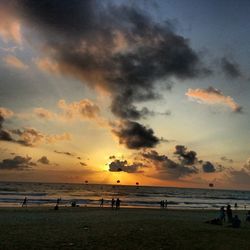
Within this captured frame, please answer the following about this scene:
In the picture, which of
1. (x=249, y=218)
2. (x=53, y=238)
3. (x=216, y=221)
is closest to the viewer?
(x=53, y=238)

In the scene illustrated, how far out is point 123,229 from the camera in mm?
27344

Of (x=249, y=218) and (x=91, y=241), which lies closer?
(x=91, y=241)

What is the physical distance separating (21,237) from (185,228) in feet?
43.8

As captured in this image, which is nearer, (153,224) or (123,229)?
(123,229)

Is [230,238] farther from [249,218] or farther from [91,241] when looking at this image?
[249,218]

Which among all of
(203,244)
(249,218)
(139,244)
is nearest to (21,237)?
(139,244)

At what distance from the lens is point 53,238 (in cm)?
2295

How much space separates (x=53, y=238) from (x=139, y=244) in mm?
5724

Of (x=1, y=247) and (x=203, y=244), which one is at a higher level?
(x=203, y=244)

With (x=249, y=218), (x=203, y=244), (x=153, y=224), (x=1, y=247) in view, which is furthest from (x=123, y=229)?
(x=249, y=218)

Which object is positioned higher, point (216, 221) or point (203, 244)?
point (216, 221)

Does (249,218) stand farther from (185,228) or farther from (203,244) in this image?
(203,244)

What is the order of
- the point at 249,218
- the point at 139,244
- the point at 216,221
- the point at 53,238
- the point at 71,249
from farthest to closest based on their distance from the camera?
1. the point at 249,218
2. the point at 216,221
3. the point at 53,238
4. the point at 139,244
5. the point at 71,249

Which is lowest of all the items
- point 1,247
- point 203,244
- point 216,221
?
point 1,247
